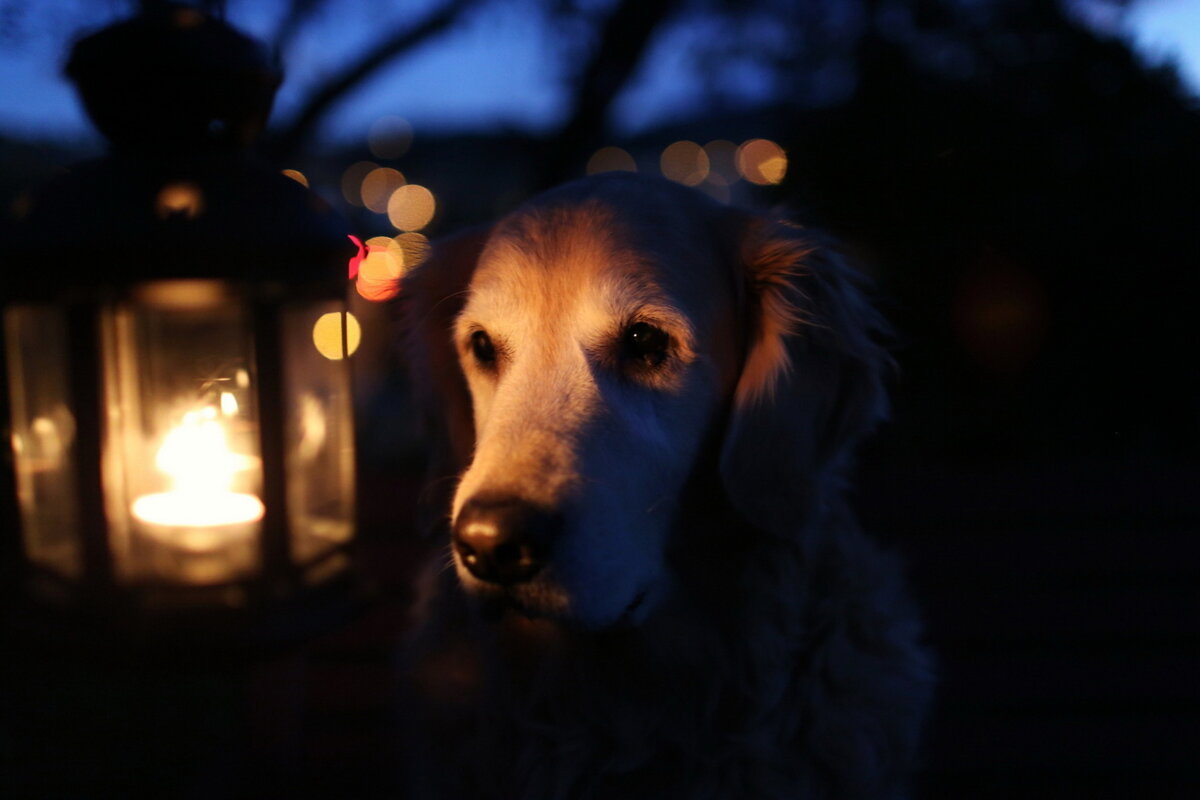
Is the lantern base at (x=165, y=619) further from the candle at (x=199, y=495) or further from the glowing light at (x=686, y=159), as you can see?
the glowing light at (x=686, y=159)

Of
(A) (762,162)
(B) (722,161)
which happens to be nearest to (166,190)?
(B) (722,161)

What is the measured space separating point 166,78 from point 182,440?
25.2 inches

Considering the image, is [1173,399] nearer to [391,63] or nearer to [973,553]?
[973,553]

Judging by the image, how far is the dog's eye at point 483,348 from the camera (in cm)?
184

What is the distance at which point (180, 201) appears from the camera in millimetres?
1466

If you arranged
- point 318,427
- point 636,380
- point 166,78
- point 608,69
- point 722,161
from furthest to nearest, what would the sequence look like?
1. point 722,161
2. point 608,69
3. point 318,427
4. point 636,380
5. point 166,78

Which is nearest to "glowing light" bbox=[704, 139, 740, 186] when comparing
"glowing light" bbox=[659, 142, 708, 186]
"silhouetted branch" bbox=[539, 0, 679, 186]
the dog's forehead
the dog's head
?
"glowing light" bbox=[659, 142, 708, 186]

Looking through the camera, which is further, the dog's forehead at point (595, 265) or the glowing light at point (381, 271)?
the glowing light at point (381, 271)

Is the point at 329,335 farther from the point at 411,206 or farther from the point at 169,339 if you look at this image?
the point at 411,206

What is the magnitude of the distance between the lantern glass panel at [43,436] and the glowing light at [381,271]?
2.56 feet

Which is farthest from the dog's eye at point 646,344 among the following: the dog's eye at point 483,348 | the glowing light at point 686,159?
the glowing light at point 686,159

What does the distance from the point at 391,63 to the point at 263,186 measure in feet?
4.79

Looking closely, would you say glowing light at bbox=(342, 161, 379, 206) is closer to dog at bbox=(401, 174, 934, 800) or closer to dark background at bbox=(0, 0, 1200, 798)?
dark background at bbox=(0, 0, 1200, 798)

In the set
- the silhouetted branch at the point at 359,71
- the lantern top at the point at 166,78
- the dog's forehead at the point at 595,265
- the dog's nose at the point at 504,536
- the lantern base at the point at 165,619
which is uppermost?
the silhouetted branch at the point at 359,71
